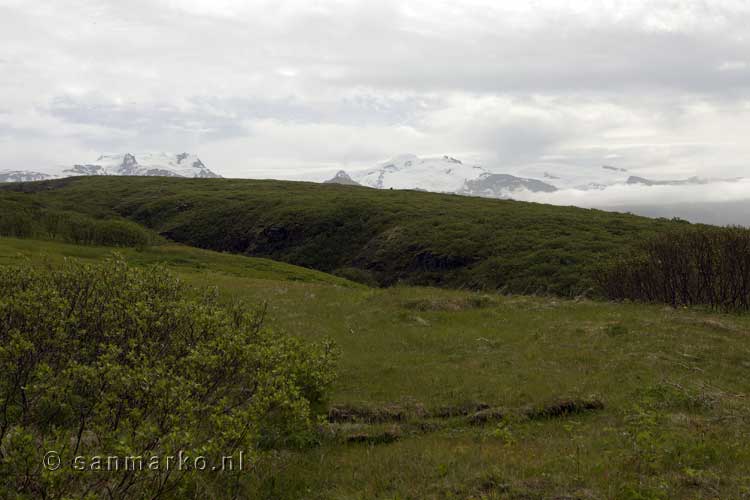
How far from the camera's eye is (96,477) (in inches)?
309

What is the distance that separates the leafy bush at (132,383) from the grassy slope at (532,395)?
1.75m

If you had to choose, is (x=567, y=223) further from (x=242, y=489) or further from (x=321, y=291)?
(x=242, y=489)

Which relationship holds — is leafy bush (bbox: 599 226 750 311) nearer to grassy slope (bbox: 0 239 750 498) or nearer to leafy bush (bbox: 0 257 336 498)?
grassy slope (bbox: 0 239 750 498)

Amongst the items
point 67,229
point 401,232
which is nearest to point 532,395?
point 67,229

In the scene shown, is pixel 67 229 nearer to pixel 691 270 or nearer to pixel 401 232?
pixel 401 232

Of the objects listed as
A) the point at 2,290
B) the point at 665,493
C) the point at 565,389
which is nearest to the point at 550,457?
the point at 665,493

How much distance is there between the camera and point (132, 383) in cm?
876

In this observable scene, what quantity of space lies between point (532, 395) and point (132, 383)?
10.4 m

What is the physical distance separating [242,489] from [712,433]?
390 inches

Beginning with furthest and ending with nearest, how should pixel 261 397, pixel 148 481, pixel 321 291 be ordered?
pixel 321 291 < pixel 261 397 < pixel 148 481

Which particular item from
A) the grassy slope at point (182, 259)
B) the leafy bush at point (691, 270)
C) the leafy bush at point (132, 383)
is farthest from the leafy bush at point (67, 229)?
the leafy bush at point (132, 383)

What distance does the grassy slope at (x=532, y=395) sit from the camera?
9.66 meters

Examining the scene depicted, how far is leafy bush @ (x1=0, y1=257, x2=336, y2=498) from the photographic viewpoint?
25.0 feet

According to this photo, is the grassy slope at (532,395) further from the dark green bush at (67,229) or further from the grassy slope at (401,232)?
the dark green bush at (67,229)
